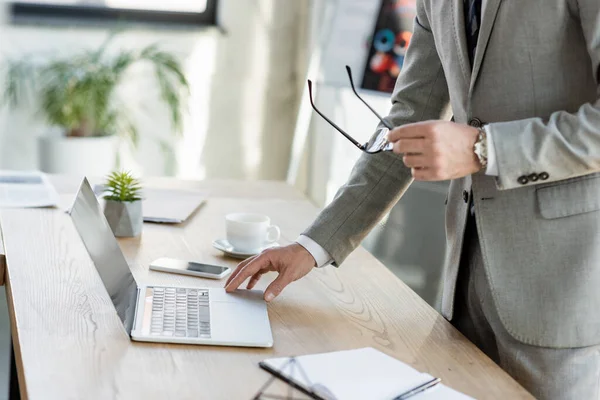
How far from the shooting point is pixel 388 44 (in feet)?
12.7

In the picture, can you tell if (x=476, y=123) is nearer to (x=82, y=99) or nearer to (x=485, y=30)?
(x=485, y=30)

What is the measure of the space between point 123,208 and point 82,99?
228 cm

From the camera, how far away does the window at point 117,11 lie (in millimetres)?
4418

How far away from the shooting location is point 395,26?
3871mm

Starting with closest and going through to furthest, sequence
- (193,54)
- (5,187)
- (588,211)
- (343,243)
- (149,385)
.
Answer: (149,385)
(588,211)
(343,243)
(5,187)
(193,54)

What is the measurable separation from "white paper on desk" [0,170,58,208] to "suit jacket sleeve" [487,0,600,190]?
1.35 meters

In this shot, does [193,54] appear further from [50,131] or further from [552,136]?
[552,136]

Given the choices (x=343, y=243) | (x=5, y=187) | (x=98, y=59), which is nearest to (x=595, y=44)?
(x=343, y=243)

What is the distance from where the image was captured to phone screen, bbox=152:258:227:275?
175cm

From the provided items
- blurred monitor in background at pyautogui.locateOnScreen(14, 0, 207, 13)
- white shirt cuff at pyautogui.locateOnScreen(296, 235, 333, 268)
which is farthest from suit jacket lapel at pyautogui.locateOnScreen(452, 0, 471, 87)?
blurred monitor in background at pyautogui.locateOnScreen(14, 0, 207, 13)

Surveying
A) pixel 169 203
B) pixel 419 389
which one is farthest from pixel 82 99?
pixel 419 389

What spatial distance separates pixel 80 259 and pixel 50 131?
2675 mm

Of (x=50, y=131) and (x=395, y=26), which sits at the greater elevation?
(x=395, y=26)

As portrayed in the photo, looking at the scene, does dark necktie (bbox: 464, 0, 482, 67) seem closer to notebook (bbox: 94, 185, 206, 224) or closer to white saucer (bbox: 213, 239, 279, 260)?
white saucer (bbox: 213, 239, 279, 260)
